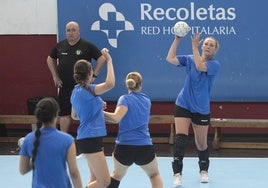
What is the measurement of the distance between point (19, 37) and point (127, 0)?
2.13 metres

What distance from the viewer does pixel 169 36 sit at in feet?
31.7

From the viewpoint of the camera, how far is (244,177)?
276 inches

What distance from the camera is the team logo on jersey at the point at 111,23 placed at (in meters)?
9.71

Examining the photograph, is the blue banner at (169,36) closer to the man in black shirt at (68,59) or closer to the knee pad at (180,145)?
the man in black shirt at (68,59)

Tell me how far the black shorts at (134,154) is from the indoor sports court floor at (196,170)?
142cm

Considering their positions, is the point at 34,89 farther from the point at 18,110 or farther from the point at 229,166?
the point at 229,166

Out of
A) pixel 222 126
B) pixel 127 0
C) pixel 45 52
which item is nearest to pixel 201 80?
pixel 222 126

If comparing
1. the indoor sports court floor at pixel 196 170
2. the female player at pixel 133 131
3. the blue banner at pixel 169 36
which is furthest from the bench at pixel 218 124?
the female player at pixel 133 131

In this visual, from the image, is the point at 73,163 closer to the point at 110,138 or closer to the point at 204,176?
the point at 204,176

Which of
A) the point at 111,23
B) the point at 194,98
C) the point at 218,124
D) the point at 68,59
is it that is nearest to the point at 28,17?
the point at 111,23

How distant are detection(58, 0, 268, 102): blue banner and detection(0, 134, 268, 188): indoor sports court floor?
1.24 metres

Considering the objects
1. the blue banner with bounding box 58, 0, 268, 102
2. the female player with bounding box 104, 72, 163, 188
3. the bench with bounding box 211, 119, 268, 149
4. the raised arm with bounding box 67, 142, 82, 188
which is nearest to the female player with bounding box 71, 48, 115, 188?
the female player with bounding box 104, 72, 163, 188

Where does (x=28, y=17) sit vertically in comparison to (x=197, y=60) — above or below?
above

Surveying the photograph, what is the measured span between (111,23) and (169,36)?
3.44 feet
